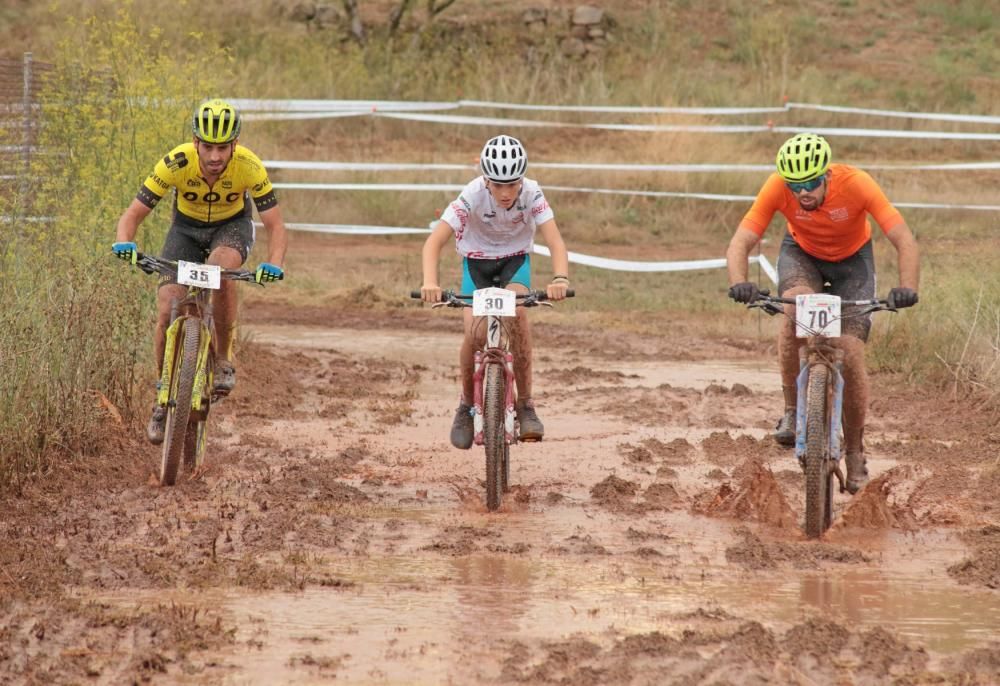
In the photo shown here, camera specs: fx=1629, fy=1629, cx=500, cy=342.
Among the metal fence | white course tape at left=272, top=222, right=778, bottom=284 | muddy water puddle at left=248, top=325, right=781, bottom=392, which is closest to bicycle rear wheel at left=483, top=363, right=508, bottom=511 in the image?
the metal fence

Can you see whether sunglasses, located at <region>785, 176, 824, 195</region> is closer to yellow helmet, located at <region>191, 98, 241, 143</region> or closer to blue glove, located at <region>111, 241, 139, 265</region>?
yellow helmet, located at <region>191, 98, 241, 143</region>

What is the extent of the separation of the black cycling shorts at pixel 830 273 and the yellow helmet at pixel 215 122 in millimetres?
3087

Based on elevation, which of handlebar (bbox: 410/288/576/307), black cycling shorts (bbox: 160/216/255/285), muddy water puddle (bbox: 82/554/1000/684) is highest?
black cycling shorts (bbox: 160/216/255/285)

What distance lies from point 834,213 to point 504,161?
5.82 feet

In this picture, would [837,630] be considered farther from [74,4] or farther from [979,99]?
[74,4]

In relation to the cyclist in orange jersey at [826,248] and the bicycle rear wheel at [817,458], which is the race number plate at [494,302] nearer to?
the cyclist in orange jersey at [826,248]

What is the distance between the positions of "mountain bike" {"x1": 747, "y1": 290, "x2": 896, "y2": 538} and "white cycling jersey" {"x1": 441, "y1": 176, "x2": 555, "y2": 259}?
1496 millimetres

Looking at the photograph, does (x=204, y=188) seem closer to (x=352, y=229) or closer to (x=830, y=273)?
(x=830, y=273)

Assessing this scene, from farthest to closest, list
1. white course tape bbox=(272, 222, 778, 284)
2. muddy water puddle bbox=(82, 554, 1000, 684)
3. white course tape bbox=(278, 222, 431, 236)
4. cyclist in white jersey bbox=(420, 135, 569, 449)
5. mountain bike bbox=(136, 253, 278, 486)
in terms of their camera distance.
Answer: white course tape bbox=(278, 222, 431, 236)
white course tape bbox=(272, 222, 778, 284)
cyclist in white jersey bbox=(420, 135, 569, 449)
mountain bike bbox=(136, 253, 278, 486)
muddy water puddle bbox=(82, 554, 1000, 684)

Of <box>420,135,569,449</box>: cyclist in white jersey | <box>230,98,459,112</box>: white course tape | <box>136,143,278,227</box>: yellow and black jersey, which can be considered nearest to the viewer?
<box>420,135,569,449</box>: cyclist in white jersey

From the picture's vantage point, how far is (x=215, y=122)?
8.84 metres

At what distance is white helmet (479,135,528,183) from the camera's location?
873 centimetres

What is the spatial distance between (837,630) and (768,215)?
3.09 metres

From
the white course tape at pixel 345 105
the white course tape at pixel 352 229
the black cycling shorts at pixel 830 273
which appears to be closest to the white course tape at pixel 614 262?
the white course tape at pixel 352 229
